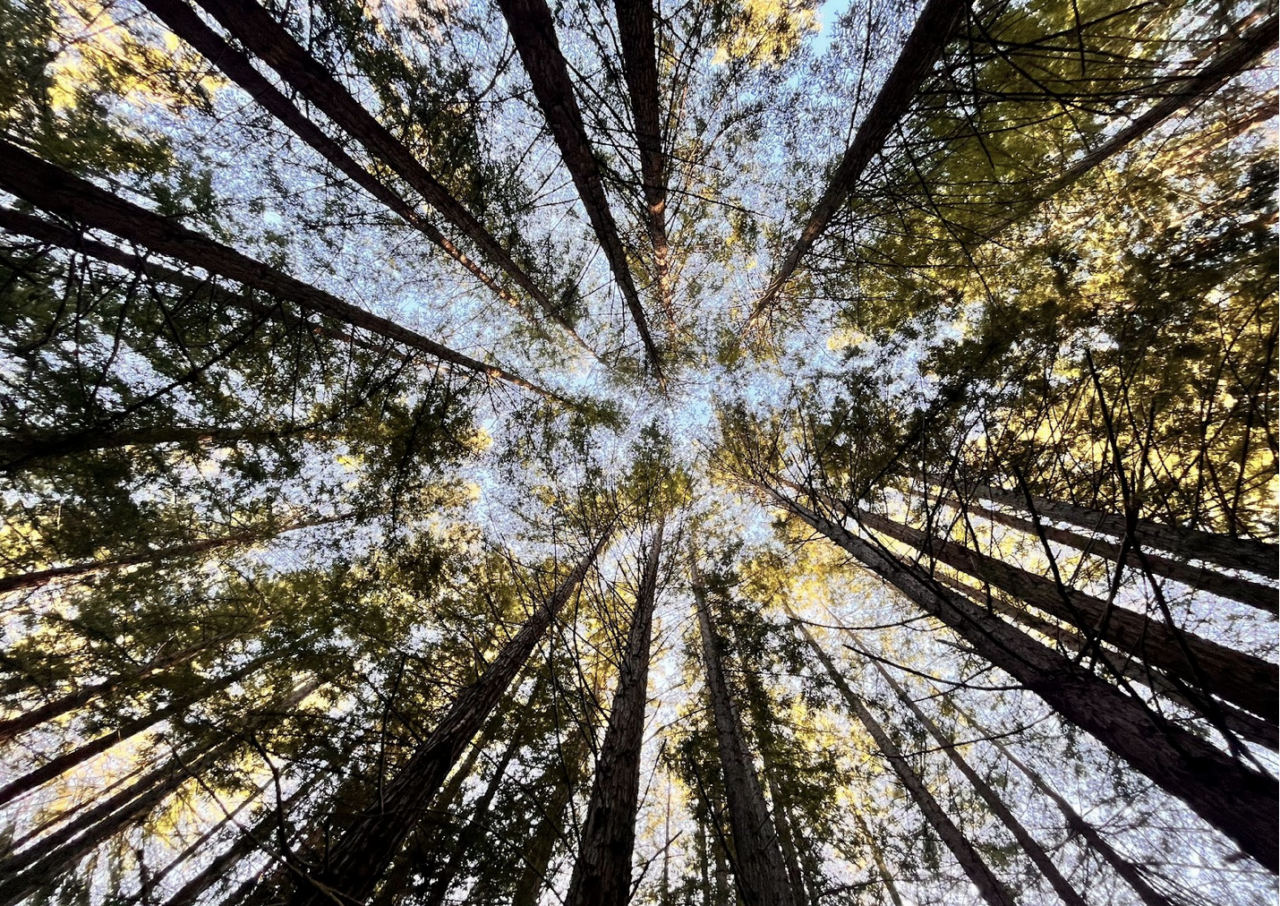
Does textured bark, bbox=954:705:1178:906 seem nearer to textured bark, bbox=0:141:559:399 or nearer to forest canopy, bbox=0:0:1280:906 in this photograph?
forest canopy, bbox=0:0:1280:906

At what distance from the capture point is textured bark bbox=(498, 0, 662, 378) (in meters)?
2.95

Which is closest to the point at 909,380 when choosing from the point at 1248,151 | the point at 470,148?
the point at 1248,151

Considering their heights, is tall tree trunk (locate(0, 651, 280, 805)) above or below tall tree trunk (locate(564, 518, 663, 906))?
above

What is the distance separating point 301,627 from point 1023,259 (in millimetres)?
10225

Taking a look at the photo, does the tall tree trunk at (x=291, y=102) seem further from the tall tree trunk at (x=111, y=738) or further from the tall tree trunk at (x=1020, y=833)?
the tall tree trunk at (x=1020, y=833)

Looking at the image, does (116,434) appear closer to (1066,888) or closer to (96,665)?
(96,665)

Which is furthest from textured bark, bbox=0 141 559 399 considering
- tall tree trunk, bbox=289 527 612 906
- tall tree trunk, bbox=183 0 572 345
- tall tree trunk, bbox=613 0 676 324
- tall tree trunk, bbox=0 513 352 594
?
tall tree trunk, bbox=289 527 612 906

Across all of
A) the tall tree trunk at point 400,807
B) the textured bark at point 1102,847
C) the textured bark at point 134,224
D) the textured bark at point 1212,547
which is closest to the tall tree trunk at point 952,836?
Result: the textured bark at point 1102,847

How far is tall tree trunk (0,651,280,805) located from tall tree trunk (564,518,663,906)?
5416 mm

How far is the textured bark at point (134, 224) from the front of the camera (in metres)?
2.87

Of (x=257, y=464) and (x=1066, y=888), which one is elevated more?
(x=257, y=464)

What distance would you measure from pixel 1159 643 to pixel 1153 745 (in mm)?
2073

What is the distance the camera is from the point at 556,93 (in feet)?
11.1

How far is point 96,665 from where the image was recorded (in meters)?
6.09
